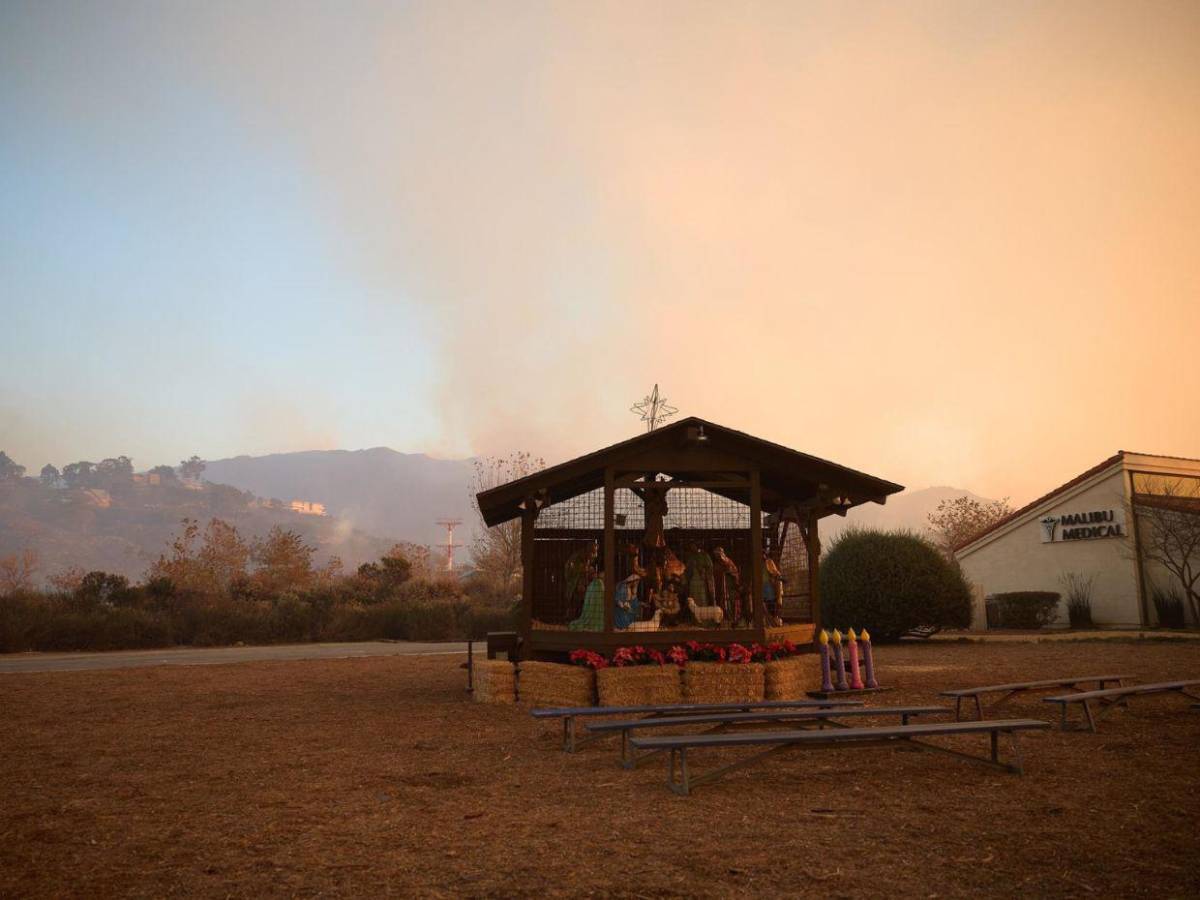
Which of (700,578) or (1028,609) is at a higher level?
(700,578)

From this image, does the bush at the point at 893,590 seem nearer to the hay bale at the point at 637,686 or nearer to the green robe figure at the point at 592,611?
the green robe figure at the point at 592,611

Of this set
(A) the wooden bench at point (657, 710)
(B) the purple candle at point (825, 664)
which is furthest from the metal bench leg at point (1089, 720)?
(B) the purple candle at point (825, 664)

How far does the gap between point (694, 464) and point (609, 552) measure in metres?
1.87

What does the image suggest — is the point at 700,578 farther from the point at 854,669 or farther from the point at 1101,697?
the point at 1101,697

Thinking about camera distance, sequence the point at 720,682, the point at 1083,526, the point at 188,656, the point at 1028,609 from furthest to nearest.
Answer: the point at 1083,526 → the point at 1028,609 → the point at 188,656 → the point at 720,682

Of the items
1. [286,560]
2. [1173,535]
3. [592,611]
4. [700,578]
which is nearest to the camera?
[592,611]

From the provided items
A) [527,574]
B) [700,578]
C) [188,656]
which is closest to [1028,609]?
[700,578]

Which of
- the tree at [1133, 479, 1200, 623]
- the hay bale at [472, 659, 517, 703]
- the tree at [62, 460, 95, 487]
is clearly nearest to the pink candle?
the hay bale at [472, 659, 517, 703]

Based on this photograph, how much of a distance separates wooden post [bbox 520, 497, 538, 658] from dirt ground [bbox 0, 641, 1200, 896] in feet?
7.34

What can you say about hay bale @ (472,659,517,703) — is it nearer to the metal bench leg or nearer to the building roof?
the metal bench leg

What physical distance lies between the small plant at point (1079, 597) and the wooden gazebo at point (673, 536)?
1930 cm

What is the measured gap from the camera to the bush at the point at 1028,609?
30.0 metres

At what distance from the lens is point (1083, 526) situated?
31.1 m

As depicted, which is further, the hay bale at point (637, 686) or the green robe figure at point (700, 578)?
the green robe figure at point (700, 578)
